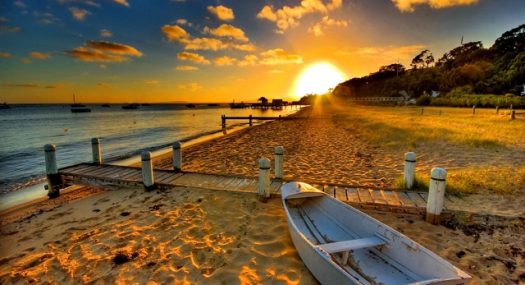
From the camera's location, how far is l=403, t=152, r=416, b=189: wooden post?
20.1 feet

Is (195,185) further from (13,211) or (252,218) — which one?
(13,211)

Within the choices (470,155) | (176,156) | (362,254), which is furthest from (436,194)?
(470,155)

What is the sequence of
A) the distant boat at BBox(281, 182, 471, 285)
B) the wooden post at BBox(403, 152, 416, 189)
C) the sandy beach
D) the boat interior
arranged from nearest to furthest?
the distant boat at BBox(281, 182, 471, 285) < the boat interior < the sandy beach < the wooden post at BBox(403, 152, 416, 189)

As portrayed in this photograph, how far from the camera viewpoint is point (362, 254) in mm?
3611

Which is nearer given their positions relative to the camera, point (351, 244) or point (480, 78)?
point (351, 244)

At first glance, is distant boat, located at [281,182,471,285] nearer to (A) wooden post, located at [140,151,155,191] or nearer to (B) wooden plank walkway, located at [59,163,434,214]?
(B) wooden plank walkway, located at [59,163,434,214]

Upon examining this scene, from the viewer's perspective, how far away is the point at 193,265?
394 cm

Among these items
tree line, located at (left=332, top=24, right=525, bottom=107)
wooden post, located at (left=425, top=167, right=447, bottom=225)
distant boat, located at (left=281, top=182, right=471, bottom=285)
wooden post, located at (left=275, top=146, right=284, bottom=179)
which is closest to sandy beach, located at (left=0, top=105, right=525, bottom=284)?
wooden post, located at (left=425, top=167, right=447, bottom=225)

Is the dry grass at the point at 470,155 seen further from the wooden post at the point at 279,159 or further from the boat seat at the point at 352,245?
the boat seat at the point at 352,245

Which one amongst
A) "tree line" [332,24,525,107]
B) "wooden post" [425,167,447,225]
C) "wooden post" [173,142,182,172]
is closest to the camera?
"wooden post" [425,167,447,225]

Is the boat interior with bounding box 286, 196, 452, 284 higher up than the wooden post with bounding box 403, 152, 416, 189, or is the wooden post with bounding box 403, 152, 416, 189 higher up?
the wooden post with bounding box 403, 152, 416, 189

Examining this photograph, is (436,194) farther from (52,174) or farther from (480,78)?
(480,78)

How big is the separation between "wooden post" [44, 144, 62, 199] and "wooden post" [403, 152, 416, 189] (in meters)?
9.94

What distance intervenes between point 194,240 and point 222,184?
2.54 meters
